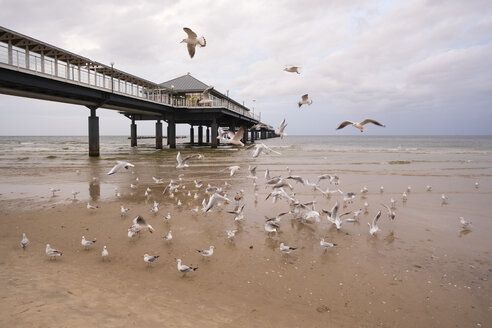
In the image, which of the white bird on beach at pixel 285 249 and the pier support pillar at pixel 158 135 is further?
the pier support pillar at pixel 158 135

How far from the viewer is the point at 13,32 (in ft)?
59.8

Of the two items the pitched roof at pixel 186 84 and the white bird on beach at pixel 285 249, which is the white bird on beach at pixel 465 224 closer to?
the white bird on beach at pixel 285 249

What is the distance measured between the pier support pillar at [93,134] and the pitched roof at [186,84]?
19615mm

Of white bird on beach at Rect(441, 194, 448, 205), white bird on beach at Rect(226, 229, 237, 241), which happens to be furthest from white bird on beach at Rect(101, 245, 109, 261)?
white bird on beach at Rect(441, 194, 448, 205)

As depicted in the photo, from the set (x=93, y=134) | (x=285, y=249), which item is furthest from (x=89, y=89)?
(x=285, y=249)

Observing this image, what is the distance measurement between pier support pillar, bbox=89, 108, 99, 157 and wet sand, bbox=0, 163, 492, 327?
21.4 m

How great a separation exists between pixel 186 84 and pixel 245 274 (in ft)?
159

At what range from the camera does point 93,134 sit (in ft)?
94.5

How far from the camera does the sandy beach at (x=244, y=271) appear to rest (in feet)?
12.4

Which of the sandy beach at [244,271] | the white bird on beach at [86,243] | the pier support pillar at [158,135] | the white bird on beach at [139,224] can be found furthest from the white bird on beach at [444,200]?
the pier support pillar at [158,135]

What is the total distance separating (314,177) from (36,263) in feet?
42.7

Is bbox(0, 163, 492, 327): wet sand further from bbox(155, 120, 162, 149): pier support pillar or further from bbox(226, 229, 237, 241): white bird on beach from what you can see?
bbox(155, 120, 162, 149): pier support pillar

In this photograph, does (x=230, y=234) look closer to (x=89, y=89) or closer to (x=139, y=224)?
(x=139, y=224)

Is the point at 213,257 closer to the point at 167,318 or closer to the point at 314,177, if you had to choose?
the point at 167,318
